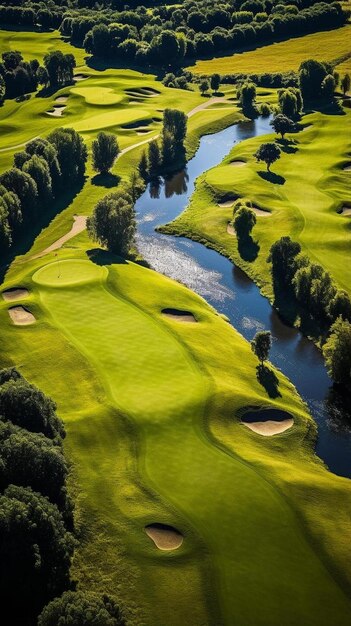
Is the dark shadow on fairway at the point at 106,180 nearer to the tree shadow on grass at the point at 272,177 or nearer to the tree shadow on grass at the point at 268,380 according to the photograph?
the tree shadow on grass at the point at 272,177

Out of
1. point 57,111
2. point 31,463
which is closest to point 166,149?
point 57,111

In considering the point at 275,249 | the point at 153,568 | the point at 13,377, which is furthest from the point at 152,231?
the point at 153,568

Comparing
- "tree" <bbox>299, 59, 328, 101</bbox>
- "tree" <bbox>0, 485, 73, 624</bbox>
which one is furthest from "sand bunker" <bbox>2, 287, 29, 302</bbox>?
"tree" <bbox>299, 59, 328, 101</bbox>

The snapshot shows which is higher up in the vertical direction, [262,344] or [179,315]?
[262,344]

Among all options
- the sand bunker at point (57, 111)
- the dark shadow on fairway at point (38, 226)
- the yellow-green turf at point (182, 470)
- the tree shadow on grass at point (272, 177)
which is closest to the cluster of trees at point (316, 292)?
the yellow-green turf at point (182, 470)

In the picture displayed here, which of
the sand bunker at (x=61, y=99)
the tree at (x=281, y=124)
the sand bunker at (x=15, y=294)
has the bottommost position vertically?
the sand bunker at (x=15, y=294)

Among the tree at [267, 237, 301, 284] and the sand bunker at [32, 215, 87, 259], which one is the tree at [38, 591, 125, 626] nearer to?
the tree at [267, 237, 301, 284]

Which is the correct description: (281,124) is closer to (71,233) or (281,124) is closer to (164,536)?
→ (71,233)
